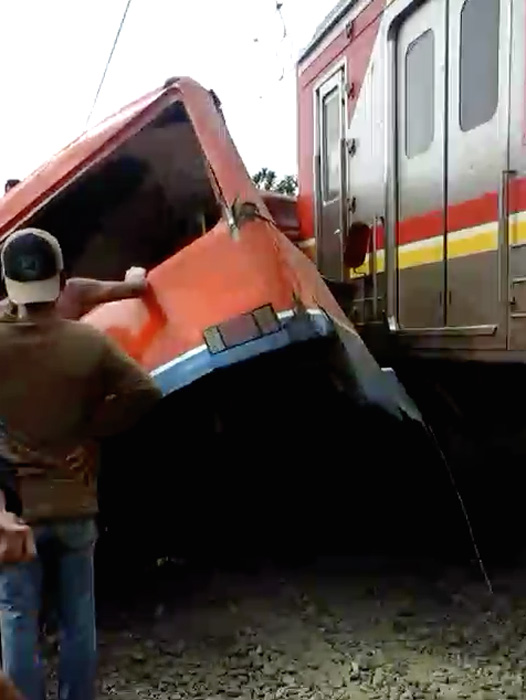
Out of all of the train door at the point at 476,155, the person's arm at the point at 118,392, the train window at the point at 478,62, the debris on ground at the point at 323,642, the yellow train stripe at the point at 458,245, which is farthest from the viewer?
the train window at the point at 478,62

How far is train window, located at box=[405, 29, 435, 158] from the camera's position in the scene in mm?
5988

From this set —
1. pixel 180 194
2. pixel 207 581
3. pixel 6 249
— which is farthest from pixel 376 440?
pixel 6 249

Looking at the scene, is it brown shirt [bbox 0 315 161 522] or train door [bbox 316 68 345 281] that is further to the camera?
train door [bbox 316 68 345 281]

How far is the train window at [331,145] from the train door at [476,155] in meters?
2.12

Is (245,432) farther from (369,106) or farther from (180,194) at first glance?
(369,106)

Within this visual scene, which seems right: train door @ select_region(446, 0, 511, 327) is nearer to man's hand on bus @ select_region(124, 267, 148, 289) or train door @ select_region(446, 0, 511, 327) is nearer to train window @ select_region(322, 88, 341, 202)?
man's hand on bus @ select_region(124, 267, 148, 289)

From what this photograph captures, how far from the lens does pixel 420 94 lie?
20.3 ft

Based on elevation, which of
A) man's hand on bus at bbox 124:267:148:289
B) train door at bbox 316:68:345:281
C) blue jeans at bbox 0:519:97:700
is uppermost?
train door at bbox 316:68:345:281

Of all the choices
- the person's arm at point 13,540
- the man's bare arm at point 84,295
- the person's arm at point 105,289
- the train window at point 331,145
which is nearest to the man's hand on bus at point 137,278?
the person's arm at point 105,289

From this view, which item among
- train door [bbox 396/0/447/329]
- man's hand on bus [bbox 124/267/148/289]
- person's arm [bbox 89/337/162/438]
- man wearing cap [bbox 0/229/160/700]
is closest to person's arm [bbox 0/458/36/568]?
man wearing cap [bbox 0/229/160/700]

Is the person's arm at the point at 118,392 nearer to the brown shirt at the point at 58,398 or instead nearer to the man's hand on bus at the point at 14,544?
the brown shirt at the point at 58,398

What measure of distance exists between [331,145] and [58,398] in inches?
203

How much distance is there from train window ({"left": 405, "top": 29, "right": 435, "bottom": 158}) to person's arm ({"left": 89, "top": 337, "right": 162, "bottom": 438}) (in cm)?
311

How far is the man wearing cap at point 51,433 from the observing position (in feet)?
10.9
